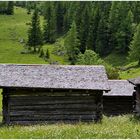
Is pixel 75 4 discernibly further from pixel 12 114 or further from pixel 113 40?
pixel 12 114

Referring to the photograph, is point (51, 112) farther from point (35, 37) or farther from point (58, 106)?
point (35, 37)

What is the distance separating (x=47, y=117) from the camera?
29.9 metres

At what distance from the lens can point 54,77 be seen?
30.5m

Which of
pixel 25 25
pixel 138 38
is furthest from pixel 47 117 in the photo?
pixel 25 25

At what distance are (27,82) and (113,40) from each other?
103535 millimetres

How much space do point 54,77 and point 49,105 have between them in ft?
6.21

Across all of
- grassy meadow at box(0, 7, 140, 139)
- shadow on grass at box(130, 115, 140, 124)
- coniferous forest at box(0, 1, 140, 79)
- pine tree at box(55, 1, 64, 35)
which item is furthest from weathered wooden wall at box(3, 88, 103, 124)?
pine tree at box(55, 1, 64, 35)

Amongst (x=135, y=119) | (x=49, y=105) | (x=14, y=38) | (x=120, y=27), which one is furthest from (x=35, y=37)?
(x=135, y=119)

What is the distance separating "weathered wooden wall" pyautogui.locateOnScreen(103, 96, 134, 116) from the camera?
40.7m

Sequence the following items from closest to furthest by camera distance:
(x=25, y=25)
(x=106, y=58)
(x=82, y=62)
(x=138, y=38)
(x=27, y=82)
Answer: (x=27, y=82) → (x=82, y=62) → (x=138, y=38) → (x=106, y=58) → (x=25, y=25)

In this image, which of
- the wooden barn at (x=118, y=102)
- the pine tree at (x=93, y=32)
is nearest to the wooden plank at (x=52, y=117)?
the wooden barn at (x=118, y=102)

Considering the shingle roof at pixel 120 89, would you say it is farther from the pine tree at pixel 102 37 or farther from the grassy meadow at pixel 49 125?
the pine tree at pixel 102 37

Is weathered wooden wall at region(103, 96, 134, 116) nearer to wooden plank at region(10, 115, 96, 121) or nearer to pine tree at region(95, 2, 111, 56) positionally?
wooden plank at region(10, 115, 96, 121)

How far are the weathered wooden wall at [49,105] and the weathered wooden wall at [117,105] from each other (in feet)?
35.5
